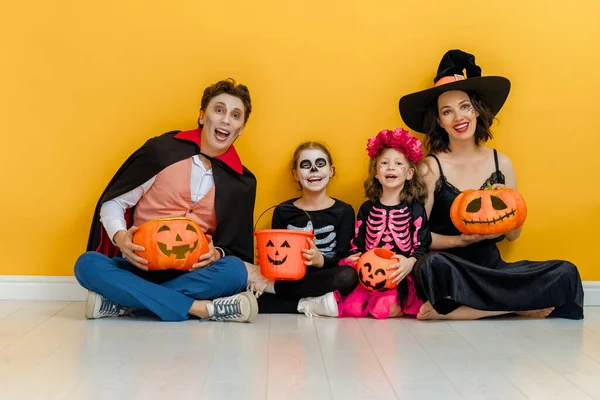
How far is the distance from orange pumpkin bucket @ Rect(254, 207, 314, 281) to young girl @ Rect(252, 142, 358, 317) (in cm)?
13

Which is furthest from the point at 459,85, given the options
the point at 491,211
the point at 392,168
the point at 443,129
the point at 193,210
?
the point at 193,210

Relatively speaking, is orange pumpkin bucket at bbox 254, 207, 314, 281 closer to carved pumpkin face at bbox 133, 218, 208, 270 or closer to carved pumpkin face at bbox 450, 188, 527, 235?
carved pumpkin face at bbox 133, 218, 208, 270

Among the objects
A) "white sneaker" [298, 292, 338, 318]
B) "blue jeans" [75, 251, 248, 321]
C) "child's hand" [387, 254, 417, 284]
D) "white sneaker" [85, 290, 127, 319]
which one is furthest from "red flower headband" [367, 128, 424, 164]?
"white sneaker" [85, 290, 127, 319]

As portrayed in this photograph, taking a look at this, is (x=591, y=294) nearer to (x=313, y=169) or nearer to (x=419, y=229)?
(x=419, y=229)

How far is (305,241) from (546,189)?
1.35 m

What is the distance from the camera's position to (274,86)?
11.1 ft

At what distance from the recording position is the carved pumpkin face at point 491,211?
2920 millimetres

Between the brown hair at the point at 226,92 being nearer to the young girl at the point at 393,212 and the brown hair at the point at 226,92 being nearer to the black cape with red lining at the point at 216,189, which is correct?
the black cape with red lining at the point at 216,189

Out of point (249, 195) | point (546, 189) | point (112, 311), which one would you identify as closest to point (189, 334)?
point (112, 311)

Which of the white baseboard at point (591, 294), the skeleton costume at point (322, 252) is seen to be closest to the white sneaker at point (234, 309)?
the skeleton costume at point (322, 252)

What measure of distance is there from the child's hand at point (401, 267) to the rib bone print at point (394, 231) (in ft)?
0.38

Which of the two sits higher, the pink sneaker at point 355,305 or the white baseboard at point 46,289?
the pink sneaker at point 355,305

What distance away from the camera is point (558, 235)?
342 centimetres

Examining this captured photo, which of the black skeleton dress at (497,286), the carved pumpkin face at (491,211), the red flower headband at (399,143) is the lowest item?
the black skeleton dress at (497,286)
